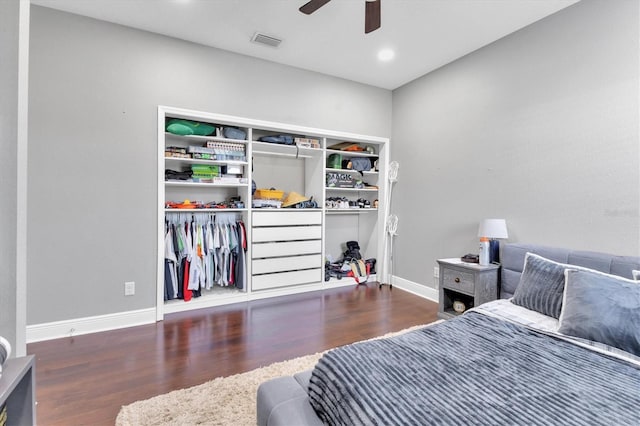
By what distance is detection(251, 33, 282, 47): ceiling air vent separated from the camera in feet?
10.0

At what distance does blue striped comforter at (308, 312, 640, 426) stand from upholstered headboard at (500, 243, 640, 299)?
0.95 meters

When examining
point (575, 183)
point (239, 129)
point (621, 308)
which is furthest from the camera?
point (239, 129)

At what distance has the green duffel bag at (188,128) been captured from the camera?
3.16m

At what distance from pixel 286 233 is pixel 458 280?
2032mm

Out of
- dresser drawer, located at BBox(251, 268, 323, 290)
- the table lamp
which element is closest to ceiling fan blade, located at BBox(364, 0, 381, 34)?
the table lamp

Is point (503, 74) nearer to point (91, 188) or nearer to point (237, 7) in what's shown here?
point (237, 7)

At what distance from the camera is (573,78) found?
251 cm

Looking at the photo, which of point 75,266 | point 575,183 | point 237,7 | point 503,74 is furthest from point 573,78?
point 75,266

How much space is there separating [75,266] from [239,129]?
216 centimetres

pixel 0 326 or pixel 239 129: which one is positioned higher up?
pixel 239 129

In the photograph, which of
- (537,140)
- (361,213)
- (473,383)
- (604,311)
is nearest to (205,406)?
(473,383)

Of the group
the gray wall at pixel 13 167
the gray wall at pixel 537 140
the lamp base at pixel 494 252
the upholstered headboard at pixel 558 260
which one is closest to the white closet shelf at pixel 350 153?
the gray wall at pixel 537 140

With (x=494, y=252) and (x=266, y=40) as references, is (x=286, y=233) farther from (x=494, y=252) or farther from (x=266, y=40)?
(x=494, y=252)

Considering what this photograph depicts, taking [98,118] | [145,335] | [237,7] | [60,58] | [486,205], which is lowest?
[145,335]
